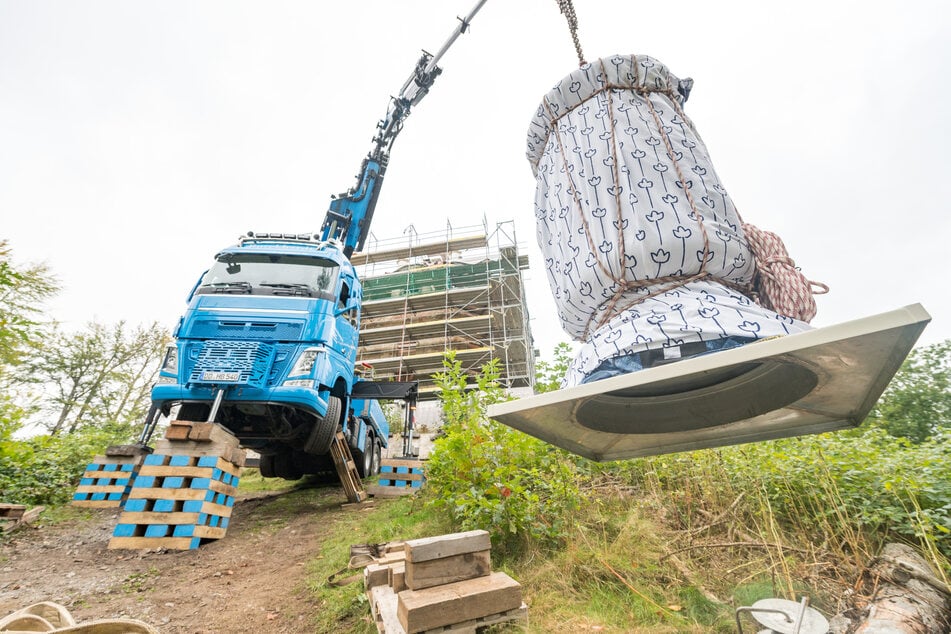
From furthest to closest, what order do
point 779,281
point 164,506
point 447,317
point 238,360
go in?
point 447,317
point 238,360
point 164,506
point 779,281

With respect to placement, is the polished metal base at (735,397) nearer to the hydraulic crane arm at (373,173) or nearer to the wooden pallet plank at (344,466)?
the wooden pallet plank at (344,466)

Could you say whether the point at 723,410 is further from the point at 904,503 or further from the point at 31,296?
the point at 31,296

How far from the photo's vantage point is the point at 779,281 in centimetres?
79

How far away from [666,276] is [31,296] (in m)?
15.7

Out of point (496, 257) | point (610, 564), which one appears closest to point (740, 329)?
point (610, 564)

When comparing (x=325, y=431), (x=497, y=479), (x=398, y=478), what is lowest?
(x=497, y=479)

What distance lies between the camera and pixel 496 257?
18844 millimetres

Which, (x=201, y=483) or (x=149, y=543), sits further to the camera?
(x=201, y=483)

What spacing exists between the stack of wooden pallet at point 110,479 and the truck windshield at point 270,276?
6.97ft

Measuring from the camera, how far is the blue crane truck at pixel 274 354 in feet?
13.4

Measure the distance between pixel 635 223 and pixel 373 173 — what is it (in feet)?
27.8

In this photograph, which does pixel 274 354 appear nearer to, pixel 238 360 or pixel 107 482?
pixel 238 360

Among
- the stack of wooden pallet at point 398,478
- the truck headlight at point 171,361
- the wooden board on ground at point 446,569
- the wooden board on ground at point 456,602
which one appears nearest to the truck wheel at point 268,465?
the stack of wooden pallet at point 398,478

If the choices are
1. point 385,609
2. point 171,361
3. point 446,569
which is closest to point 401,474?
point 171,361
